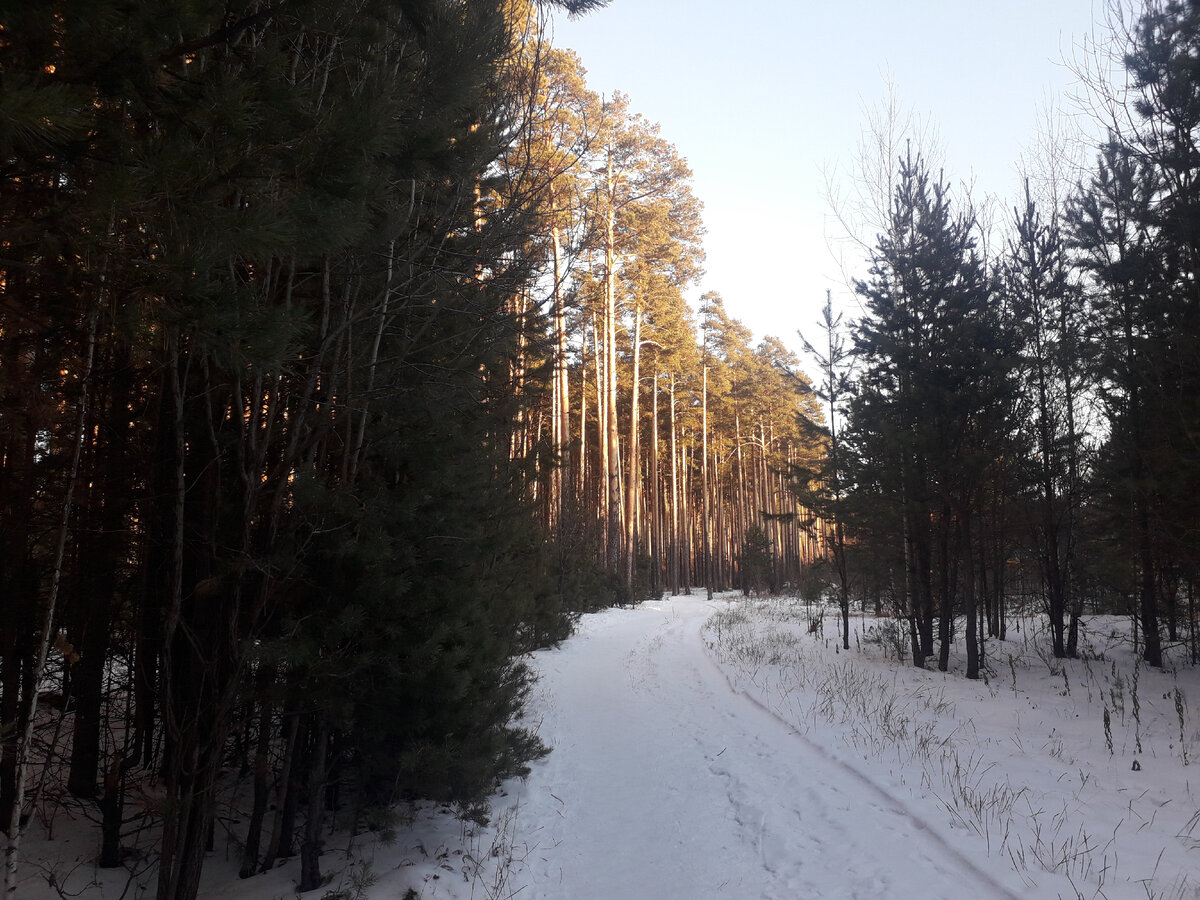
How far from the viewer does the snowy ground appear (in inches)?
156

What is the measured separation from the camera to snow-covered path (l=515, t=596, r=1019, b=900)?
400 centimetres

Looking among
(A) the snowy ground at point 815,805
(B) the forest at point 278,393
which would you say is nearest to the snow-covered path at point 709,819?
(A) the snowy ground at point 815,805

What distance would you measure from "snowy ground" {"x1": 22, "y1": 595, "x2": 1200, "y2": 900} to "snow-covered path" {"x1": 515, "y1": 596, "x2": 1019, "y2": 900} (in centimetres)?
2

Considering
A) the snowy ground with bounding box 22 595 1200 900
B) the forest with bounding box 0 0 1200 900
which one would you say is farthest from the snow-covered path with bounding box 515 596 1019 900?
the forest with bounding box 0 0 1200 900

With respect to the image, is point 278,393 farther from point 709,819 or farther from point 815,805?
point 815,805

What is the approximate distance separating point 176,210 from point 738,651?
1282cm

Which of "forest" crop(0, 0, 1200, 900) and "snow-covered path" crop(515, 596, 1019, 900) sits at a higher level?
"forest" crop(0, 0, 1200, 900)

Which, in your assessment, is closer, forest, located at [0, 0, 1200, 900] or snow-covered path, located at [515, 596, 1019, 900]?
forest, located at [0, 0, 1200, 900]

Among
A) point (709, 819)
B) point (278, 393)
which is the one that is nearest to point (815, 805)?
point (709, 819)

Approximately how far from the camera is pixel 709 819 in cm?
500

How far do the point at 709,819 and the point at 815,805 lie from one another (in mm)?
947

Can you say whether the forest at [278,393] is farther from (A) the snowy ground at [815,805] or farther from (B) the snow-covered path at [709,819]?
(B) the snow-covered path at [709,819]

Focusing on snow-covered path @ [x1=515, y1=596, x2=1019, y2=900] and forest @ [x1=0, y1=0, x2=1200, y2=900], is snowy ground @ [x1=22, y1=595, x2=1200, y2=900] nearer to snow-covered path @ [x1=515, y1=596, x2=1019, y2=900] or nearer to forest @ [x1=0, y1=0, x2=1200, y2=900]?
snow-covered path @ [x1=515, y1=596, x2=1019, y2=900]

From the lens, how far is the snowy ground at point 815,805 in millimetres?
3965
